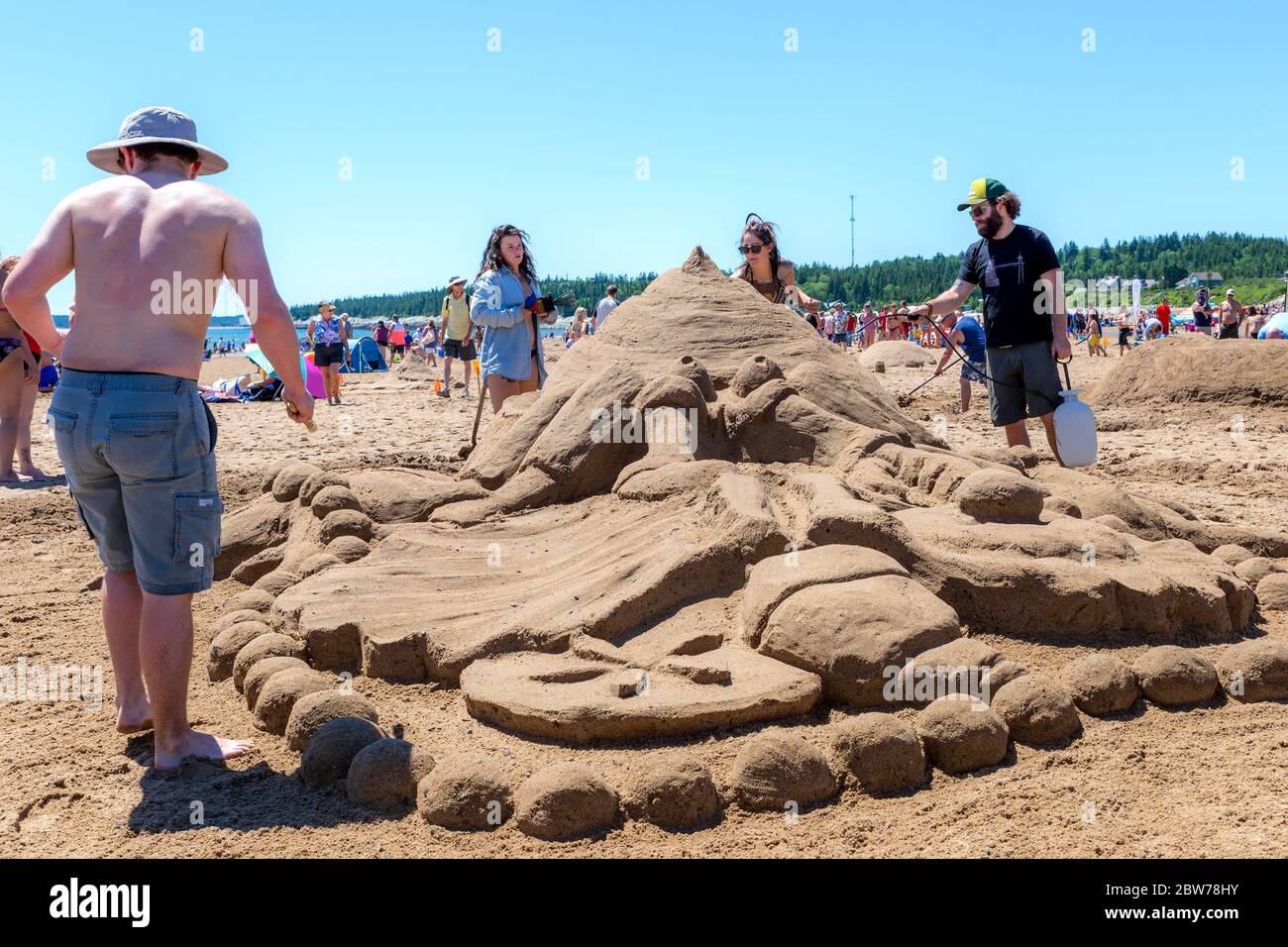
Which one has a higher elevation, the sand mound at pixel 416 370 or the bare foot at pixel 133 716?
the sand mound at pixel 416 370

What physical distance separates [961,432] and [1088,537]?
5.84 metres

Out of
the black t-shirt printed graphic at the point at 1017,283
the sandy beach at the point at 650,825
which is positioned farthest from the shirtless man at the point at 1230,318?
the sandy beach at the point at 650,825

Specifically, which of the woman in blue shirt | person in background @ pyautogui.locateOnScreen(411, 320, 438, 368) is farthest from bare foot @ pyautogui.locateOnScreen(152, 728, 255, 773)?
person in background @ pyautogui.locateOnScreen(411, 320, 438, 368)

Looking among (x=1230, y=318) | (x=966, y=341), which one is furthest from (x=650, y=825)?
(x=1230, y=318)

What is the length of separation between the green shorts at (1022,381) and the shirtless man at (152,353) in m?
3.90

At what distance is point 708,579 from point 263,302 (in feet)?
5.46

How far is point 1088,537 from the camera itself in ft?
13.0

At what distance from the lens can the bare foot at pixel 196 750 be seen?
3.17 metres

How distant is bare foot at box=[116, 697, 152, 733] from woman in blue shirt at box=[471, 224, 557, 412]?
3.31 metres

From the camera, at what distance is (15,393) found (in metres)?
7.68

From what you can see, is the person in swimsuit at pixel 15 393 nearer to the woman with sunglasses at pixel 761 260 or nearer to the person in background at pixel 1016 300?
the woman with sunglasses at pixel 761 260

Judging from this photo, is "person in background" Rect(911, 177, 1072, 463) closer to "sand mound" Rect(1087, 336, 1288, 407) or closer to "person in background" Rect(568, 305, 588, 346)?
"sand mound" Rect(1087, 336, 1288, 407)

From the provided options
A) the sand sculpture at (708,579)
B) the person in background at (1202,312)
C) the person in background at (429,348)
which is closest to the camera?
the sand sculpture at (708,579)

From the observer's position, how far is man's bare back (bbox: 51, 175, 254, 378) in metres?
2.95
